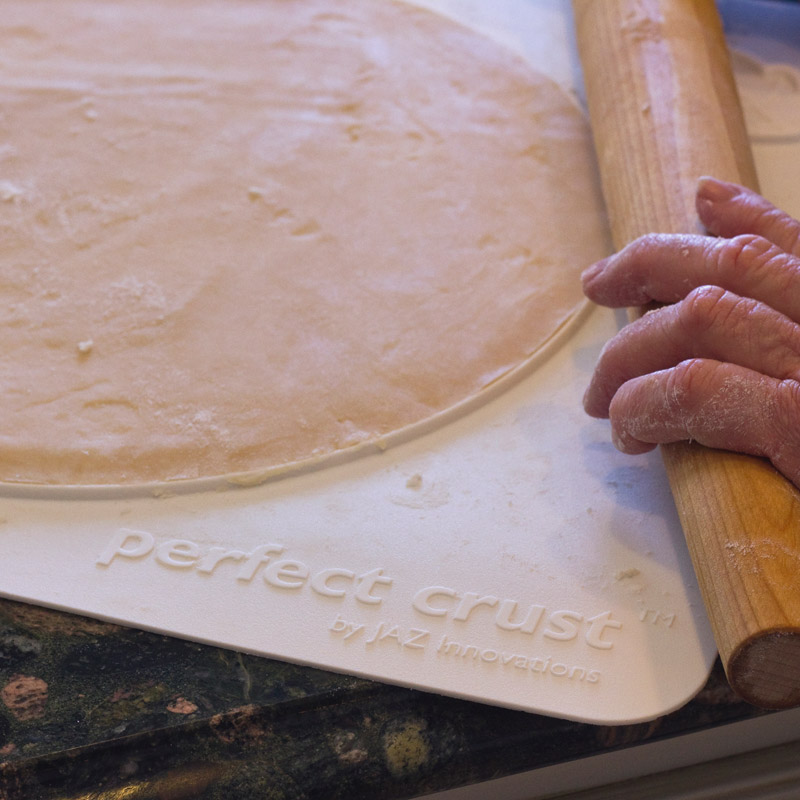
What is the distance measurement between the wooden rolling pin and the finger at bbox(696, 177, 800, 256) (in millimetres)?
47

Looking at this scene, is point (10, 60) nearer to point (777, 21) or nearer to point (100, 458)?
point (100, 458)

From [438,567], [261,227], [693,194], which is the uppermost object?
[693,194]

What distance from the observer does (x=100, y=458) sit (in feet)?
3.93

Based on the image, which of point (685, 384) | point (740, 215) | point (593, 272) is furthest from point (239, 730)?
point (740, 215)

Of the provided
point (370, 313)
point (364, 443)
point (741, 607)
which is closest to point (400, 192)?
point (370, 313)

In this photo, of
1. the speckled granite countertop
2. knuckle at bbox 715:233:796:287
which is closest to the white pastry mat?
the speckled granite countertop

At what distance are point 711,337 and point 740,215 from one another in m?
0.30

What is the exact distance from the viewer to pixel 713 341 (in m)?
1.03

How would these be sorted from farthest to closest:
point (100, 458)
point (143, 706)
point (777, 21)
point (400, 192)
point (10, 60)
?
point (777, 21)
point (10, 60)
point (400, 192)
point (100, 458)
point (143, 706)

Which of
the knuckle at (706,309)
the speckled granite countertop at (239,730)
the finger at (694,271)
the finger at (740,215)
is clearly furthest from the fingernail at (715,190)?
the speckled granite countertop at (239,730)

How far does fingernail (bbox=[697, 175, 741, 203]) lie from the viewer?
4.07 feet

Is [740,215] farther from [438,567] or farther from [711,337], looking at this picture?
[438,567]

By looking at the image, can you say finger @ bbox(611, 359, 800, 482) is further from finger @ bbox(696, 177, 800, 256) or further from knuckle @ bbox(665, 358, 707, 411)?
finger @ bbox(696, 177, 800, 256)

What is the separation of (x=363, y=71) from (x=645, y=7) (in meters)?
0.63
